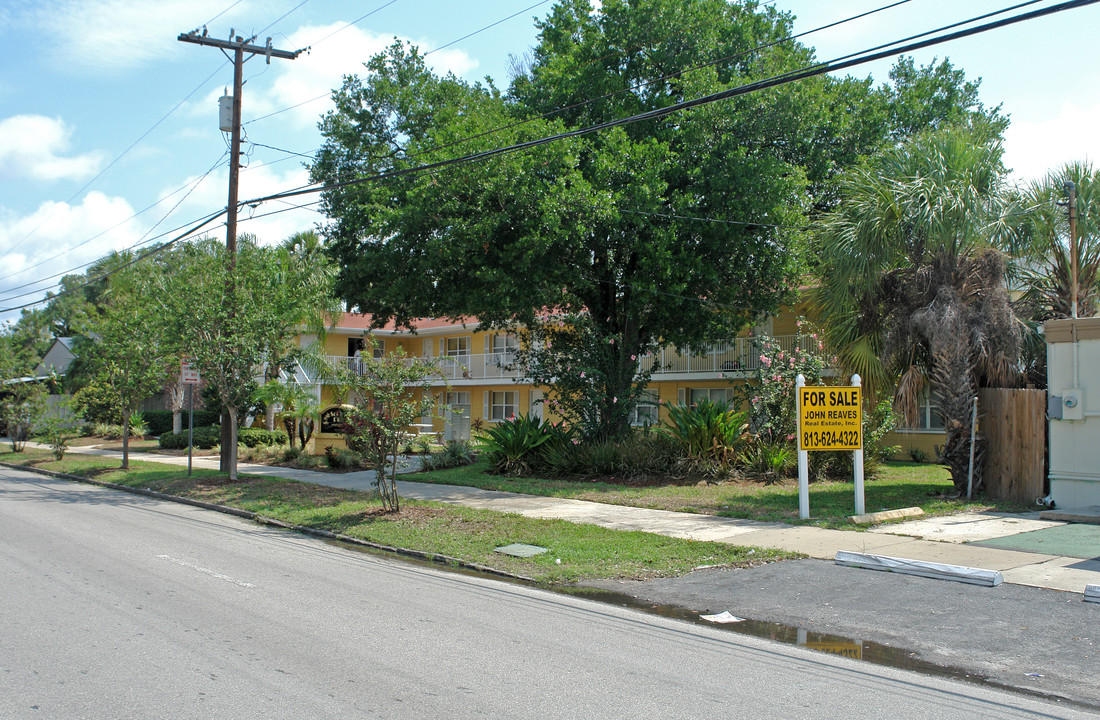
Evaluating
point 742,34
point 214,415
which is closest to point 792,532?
point 742,34

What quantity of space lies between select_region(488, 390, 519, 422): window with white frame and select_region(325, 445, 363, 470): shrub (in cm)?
1474

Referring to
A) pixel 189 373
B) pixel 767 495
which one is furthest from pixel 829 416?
Result: pixel 189 373

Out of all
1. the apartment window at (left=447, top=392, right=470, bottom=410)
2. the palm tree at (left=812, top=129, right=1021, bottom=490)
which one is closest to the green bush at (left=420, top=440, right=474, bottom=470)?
the palm tree at (left=812, top=129, right=1021, bottom=490)

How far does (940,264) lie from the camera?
14039 mm

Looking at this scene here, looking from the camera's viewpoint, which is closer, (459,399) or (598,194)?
(598,194)

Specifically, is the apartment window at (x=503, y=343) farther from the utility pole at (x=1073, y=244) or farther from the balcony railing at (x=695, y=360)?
the utility pole at (x=1073, y=244)

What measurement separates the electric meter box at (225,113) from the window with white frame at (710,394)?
56.2ft

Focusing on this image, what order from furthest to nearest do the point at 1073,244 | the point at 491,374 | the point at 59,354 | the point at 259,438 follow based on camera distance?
the point at 59,354 < the point at 491,374 < the point at 259,438 < the point at 1073,244

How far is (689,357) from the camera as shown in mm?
29500

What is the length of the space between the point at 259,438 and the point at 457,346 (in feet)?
39.4

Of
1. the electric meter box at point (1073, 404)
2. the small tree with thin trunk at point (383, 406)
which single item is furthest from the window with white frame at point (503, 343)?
the electric meter box at point (1073, 404)

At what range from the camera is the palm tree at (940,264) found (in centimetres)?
1353

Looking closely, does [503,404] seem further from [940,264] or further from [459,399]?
[940,264]

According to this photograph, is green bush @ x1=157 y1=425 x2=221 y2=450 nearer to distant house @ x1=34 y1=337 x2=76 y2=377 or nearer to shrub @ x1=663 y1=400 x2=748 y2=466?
shrub @ x1=663 y1=400 x2=748 y2=466
